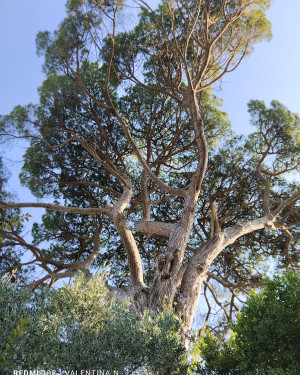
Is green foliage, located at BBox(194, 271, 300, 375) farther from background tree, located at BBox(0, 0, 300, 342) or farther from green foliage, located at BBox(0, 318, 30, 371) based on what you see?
background tree, located at BBox(0, 0, 300, 342)

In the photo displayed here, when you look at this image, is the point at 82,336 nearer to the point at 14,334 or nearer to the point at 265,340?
the point at 14,334

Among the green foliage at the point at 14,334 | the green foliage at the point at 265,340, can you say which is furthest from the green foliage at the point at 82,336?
the green foliage at the point at 14,334

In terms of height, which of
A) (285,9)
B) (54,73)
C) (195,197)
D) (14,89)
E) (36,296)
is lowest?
(36,296)

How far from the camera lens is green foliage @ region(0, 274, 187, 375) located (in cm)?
298

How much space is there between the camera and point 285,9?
937 cm

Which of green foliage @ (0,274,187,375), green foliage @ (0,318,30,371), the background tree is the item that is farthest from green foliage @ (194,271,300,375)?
the background tree

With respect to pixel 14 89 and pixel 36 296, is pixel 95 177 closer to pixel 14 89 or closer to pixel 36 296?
pixel 14 89

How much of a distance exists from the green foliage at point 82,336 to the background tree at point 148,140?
3.59m

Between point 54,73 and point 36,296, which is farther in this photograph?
point 54,73

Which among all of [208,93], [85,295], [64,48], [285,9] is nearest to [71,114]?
[64,48]

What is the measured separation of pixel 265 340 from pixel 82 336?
1605 millimetres

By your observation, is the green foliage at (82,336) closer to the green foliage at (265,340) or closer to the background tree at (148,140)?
the green foliage at (265,340)

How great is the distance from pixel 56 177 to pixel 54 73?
219 centimetres

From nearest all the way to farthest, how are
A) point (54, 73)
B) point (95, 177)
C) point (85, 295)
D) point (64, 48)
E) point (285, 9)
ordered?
1. point (85, 295)
2. point (64, 48)
3. point (54, 73)
4. point (95, 177)
5. point (285, 9)
